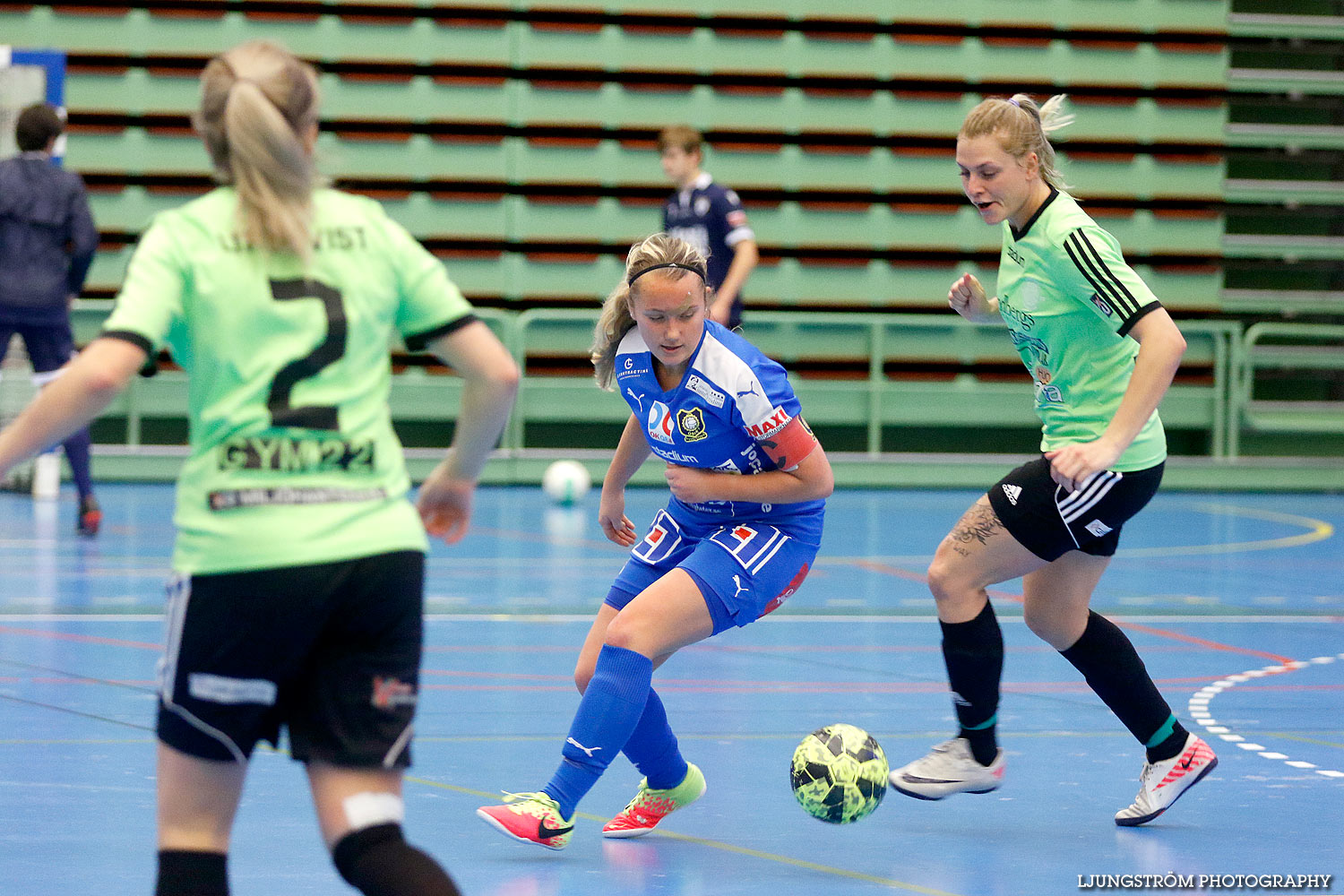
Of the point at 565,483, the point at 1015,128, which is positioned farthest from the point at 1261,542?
the point at 1015,128

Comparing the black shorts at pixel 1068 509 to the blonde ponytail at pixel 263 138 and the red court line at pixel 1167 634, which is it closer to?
the red court line at pixel 1167 634

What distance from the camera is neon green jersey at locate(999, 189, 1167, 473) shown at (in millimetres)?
3611

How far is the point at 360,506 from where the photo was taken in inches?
86.0

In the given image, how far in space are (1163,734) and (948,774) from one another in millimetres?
497

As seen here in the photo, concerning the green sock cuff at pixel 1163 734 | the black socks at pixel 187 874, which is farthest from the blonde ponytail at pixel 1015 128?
the black socks at pixel 187 874

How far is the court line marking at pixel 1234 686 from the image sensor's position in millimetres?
4277

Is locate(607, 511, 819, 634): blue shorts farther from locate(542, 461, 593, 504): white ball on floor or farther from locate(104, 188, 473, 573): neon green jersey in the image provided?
locate(542, 461, 593, 504): white ball on floor

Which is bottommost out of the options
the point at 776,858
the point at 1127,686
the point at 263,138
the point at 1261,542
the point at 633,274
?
the point at 1261,542

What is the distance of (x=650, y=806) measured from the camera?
11.8 feet

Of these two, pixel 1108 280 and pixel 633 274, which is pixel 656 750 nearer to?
pixel 633 274

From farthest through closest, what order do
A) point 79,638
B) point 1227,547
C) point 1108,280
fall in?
point 1227,547
point 79,638
point 1108,280

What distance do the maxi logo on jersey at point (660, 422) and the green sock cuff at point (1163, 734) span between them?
130 cm

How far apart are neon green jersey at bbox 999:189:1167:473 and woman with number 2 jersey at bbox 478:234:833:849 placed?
23.6 inches

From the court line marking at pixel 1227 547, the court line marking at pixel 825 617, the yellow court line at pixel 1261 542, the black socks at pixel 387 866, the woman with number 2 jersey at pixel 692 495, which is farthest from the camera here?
the yellow court line at pixel 1261 542
